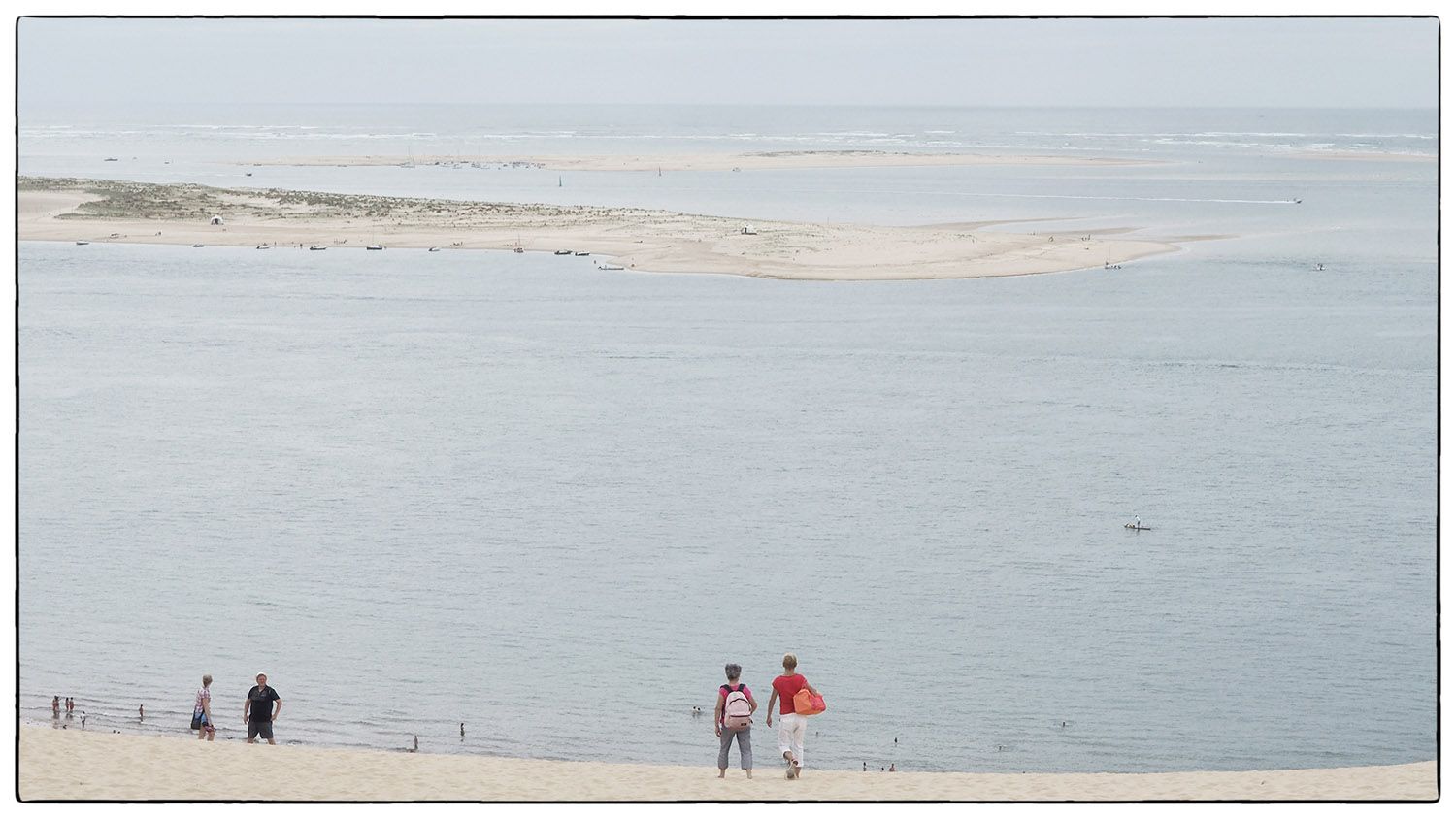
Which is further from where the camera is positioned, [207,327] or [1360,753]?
[207,327]

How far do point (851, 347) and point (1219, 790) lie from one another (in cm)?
2915

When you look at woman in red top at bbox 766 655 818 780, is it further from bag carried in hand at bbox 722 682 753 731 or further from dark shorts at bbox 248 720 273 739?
dark shorts at bbox 248 720 273 739

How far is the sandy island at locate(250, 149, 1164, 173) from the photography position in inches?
3339

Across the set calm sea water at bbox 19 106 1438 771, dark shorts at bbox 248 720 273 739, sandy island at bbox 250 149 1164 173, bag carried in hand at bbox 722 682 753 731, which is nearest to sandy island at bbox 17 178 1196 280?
calm sea water at bbox 19 106 1438 771

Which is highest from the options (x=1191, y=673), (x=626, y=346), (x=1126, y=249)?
(x=1126, y=249)

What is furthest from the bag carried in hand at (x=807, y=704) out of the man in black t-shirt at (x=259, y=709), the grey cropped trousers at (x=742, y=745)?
the man in black t-shirt at (x=259, y=709)

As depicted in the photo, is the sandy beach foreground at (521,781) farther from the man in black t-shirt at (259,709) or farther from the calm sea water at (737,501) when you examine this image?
the calm sea water at (737,501)

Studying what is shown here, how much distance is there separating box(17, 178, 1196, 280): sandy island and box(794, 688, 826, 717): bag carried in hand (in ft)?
132

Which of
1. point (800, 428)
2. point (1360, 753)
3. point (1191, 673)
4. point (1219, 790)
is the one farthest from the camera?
point (800, 428)

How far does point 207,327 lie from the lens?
45.3 metres

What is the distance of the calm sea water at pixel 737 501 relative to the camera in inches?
795

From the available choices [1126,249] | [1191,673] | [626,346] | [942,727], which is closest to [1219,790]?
[942,727]
